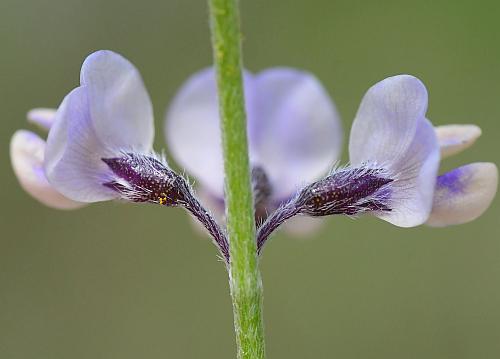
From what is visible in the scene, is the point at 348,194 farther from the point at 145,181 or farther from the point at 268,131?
the point at 268,131

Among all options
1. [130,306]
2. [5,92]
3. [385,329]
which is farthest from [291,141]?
[5,92]

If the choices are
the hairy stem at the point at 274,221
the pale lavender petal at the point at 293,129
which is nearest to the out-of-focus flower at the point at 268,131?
the pale lavender petal at the point at 293,129

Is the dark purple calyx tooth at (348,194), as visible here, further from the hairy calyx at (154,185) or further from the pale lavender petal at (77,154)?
the pale lavender petal at (77,154)

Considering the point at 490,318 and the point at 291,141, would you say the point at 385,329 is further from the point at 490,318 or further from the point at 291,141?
the point at 291,141

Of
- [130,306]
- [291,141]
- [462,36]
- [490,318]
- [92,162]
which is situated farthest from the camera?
[462,36]

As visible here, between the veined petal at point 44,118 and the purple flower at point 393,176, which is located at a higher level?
the veined petal at point 44,118

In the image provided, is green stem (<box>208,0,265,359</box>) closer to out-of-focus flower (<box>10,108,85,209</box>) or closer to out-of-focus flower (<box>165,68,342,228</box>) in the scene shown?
out-of-focus flower (<box>10,108,85,209</box>)
